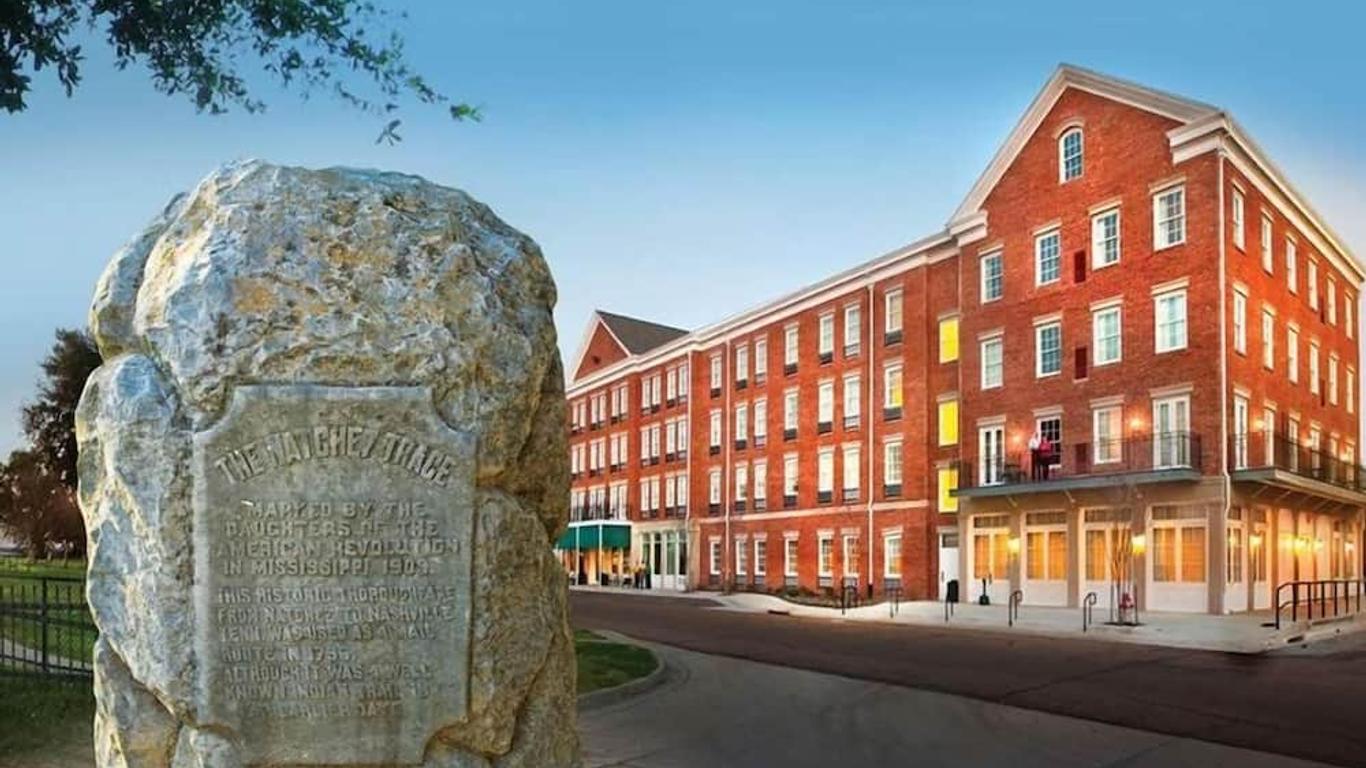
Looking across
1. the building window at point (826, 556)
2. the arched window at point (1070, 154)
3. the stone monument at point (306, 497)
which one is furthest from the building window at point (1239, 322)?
the stone monument at point (306, 497)

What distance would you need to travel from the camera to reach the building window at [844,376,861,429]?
4775cm

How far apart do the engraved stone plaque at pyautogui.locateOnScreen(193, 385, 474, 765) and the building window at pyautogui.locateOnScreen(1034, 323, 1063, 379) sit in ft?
119

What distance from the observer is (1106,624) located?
97.9 feet

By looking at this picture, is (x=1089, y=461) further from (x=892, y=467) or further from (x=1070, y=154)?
(x=1070, y=154)

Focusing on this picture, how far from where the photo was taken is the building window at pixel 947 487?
138 feet

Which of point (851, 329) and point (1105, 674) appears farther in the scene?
point (851, 329)

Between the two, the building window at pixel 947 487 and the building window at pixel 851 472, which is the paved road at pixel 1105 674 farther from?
the building window at pixel 851 472

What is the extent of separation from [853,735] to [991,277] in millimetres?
31734

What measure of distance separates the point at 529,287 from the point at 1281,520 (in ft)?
126

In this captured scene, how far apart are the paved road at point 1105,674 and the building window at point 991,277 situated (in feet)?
50.8

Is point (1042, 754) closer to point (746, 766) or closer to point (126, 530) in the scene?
point (746, 766)

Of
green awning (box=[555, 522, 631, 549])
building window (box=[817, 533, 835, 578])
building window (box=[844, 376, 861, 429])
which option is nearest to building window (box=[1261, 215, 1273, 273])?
building window (box=[844, 376, 861, 429])

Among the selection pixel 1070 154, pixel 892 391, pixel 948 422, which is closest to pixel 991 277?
pixel 1070 154

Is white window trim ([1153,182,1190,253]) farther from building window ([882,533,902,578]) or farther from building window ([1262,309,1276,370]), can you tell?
building window ([882,533,902,578])
